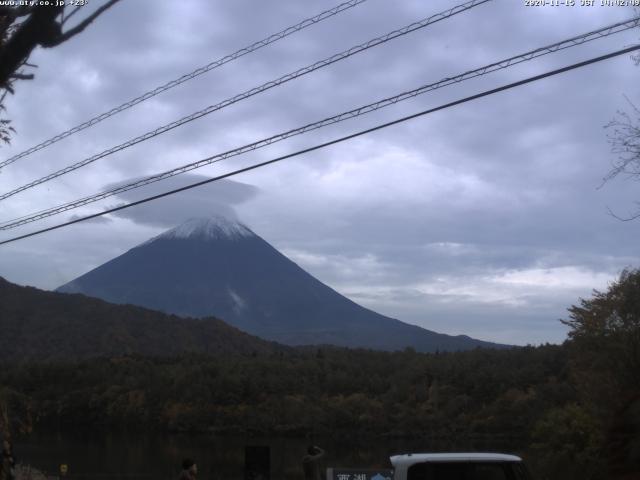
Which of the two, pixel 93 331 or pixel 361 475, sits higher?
pixel 93 331

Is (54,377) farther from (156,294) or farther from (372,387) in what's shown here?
(156,294)

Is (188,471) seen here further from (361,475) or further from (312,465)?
(312,465)

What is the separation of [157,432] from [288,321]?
13245cm

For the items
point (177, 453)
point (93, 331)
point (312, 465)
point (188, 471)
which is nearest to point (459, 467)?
point (188, 471)

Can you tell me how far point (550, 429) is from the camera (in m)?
24.5

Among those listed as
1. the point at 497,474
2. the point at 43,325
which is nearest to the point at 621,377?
the point at 497,474

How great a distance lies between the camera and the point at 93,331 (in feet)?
309

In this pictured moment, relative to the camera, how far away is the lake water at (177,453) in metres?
30.1

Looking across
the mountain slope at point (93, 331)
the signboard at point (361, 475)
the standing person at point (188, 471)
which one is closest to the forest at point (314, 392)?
the mountain slope at point (93, 331)

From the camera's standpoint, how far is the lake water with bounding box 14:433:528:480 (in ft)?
98.6

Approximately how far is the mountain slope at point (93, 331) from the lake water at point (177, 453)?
119 feet

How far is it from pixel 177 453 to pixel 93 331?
188 feet

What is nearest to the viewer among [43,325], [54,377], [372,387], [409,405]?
[409,405]

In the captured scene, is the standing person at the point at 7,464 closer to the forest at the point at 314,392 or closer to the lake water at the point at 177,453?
the lake water at the point at 177,453
